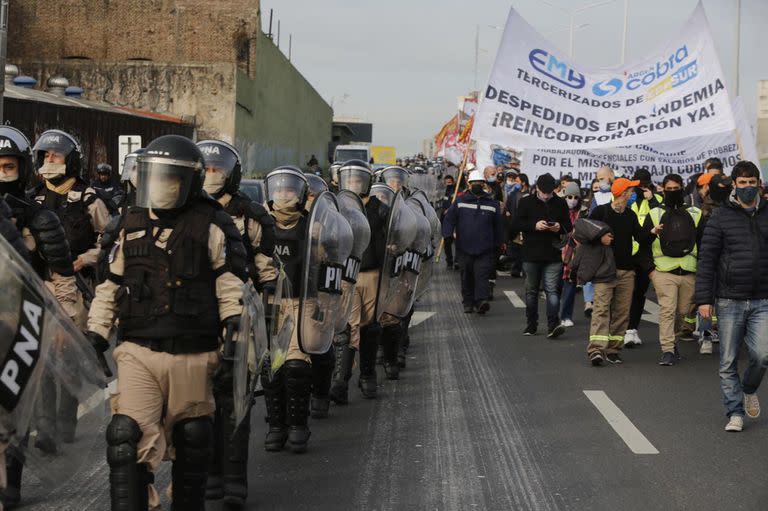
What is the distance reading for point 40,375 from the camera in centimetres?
418

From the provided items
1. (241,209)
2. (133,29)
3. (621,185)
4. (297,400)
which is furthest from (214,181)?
(133,29)

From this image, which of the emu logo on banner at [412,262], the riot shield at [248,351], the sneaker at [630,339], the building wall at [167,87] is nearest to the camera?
the riot shield at [248,351]

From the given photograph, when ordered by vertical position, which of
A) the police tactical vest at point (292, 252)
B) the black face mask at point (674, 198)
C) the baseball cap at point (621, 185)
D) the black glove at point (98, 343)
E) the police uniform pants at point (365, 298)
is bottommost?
the police uniform pants at point (365, 298)

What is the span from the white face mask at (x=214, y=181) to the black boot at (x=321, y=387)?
185cm

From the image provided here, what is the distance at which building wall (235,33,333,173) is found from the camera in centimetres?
4569

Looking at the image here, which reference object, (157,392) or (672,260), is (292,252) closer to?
(157,392)

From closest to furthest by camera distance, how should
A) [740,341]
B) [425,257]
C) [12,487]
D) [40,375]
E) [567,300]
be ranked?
[40,375] → [12,487] → [740,341] → [425,257] → [567,300]

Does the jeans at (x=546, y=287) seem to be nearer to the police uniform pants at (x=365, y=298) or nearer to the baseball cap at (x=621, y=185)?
the baseball cap at (x=621, y=185)

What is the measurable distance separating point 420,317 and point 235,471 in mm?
9408

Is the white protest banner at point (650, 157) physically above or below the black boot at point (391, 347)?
above

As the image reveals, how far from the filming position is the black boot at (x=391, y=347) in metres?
10.4

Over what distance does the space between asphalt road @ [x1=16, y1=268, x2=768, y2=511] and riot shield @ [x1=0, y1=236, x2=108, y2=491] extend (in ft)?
5.01

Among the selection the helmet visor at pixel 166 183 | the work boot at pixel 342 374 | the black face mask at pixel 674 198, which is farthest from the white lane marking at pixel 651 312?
the helmet visor at pixel 166 183

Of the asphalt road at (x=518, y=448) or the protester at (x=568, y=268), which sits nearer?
the asphalt road at (x=518, y=448)
